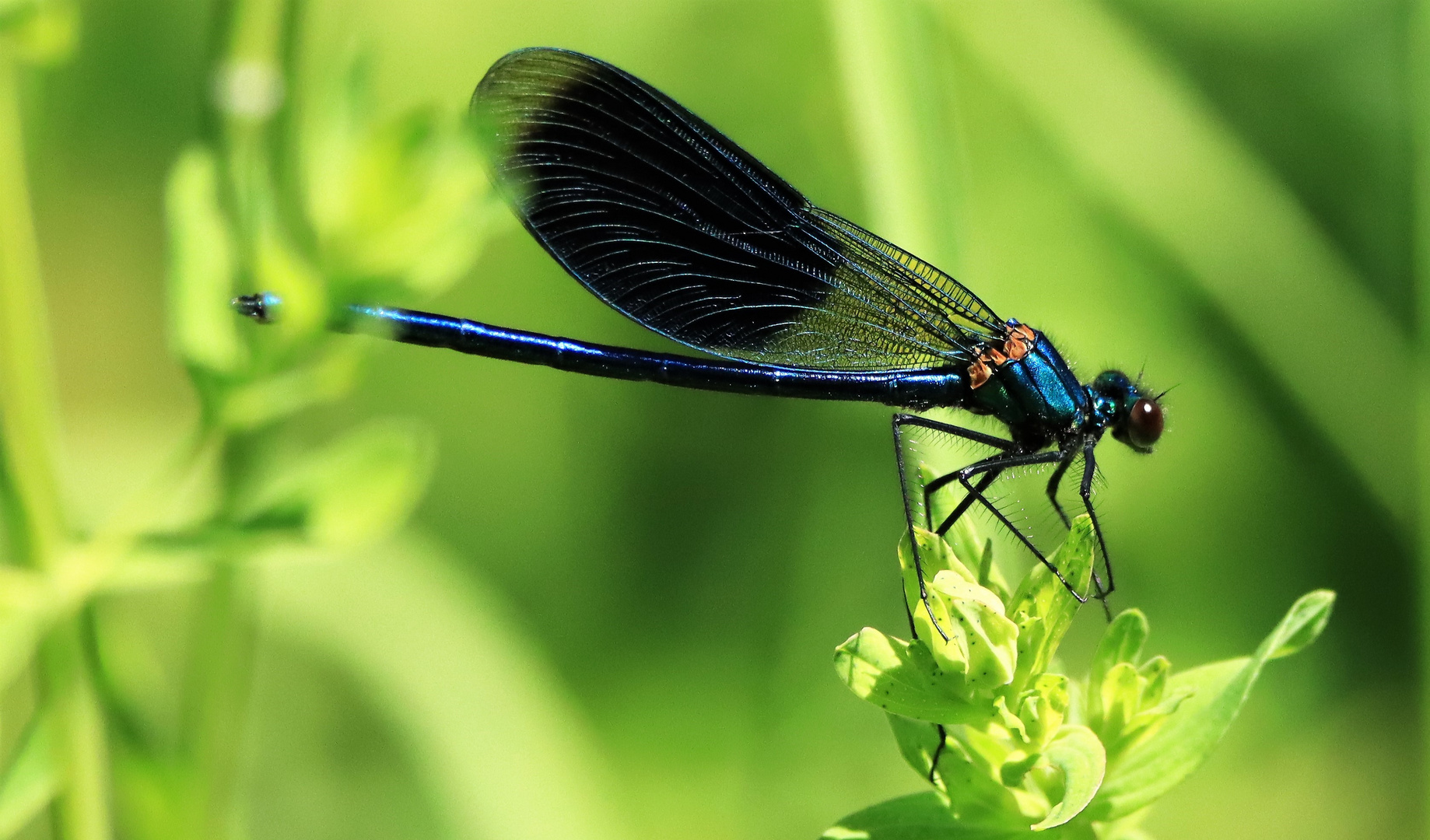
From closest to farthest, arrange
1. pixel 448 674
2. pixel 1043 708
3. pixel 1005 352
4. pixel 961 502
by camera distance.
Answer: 1. pixel 1043 708
2. pixel 961 502
3. pixel 1005 352
4. pixel 448 674

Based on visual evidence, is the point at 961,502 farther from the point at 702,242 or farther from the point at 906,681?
the point at 702,242

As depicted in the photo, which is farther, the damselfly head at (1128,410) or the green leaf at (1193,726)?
the damselfly head at (1128,410)

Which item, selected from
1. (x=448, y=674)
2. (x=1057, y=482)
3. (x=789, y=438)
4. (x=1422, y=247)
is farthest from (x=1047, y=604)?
(x=1422, y=247)

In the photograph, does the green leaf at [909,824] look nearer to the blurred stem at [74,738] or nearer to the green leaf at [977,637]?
the green leaf at [977,637]

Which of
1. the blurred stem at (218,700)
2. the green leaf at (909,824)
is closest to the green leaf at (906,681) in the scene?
the green leaf at (909,824)

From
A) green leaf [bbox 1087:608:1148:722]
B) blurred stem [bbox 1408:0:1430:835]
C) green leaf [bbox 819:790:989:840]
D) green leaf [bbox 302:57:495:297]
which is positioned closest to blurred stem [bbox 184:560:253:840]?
green leaf [bbox 302:57:495:297]

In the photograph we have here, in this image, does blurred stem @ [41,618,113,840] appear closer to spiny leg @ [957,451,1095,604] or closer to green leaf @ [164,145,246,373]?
green leaf @ [164,145,246,373]
